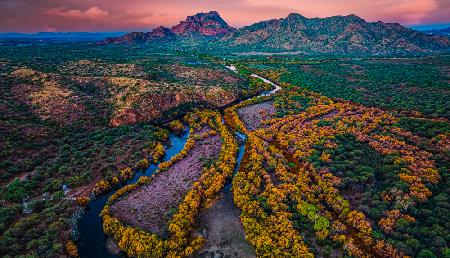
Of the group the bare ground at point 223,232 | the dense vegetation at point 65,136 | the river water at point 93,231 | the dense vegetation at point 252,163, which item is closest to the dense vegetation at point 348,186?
the dense vegetation at point 252,163

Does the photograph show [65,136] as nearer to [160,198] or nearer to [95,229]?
[160,198]

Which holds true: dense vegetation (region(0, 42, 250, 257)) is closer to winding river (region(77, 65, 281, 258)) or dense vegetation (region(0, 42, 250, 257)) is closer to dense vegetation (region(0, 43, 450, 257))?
dense vegetation (region(0, 43, 450, 257))

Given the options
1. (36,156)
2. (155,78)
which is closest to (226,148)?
(36,156)

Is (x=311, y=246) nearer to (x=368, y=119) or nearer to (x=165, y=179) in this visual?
(x=165, y=179)

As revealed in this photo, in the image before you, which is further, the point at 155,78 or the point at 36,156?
the point at 155,78

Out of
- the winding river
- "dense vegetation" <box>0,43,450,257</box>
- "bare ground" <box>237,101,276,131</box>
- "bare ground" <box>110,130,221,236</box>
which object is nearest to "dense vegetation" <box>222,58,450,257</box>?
"dense vegetation" <box>0,43,450,257</box>

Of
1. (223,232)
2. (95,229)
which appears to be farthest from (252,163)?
(95,229)
